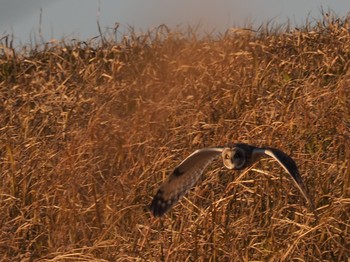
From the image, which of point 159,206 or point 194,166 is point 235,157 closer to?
point 194,166

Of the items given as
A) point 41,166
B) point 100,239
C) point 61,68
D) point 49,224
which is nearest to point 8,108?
point 61,68

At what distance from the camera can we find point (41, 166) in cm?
805

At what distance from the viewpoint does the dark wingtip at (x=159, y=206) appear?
22.2 feet

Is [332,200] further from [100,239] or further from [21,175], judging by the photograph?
[21,175]

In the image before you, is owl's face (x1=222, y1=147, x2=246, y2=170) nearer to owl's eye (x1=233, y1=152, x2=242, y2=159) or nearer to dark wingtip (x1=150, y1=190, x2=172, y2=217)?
owl's eye (x1=233, y1=152, x2=242, y2=159)

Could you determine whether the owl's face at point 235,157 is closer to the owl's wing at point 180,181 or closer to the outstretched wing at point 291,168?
the owl's wing at point 180,181

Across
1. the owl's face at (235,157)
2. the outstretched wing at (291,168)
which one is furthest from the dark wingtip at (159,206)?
the outstretched wing at (291,168)

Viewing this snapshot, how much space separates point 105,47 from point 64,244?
3.63 metres

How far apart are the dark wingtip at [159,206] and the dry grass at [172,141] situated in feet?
0.58

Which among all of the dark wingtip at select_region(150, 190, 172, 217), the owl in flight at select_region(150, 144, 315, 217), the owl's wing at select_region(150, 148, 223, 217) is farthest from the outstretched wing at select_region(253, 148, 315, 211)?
the dark wingtip at select_region(150, 190, 172, 217)

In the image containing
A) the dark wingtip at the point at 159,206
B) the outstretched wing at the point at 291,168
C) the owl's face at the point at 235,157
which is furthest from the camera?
the dark wingtip at the point at 159,206

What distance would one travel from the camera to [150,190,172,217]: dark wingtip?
6.76 m

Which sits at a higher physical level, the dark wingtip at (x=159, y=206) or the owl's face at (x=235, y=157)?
the owl's face at (x=235, y=157)

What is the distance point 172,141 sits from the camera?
8.24 m
